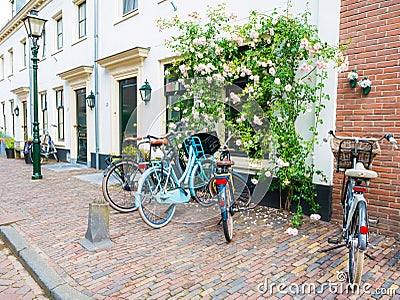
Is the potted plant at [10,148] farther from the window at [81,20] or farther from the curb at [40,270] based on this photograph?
the curb at [40,270]

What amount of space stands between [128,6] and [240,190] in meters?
6.09

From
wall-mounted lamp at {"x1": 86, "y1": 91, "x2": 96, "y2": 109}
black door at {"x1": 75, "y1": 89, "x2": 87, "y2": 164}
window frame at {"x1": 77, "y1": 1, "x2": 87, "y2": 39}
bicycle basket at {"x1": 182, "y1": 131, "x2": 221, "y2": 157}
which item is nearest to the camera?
bicycle basket at {"x1": 182, "y1": 131, "x2": 221, "y2": 157}

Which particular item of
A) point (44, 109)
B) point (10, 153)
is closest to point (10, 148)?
point (10, 153)

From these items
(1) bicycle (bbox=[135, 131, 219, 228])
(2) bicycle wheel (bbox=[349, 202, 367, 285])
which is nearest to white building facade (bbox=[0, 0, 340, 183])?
(2) bicycle wheel (bbox=[349, 202, 367, 285])

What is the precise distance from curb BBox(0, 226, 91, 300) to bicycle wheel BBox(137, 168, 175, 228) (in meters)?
1.16

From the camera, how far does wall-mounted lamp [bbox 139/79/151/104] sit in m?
6.95

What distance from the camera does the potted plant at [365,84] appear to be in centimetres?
363

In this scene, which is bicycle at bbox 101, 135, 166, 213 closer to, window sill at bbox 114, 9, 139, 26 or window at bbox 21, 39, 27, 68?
window sill at bbox 114, 9, 139, 26

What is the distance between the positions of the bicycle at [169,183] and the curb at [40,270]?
1161 mm

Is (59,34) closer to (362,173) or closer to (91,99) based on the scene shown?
(91,99)

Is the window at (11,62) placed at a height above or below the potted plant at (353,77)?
above

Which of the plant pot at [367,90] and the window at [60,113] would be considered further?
the window at [60,113]

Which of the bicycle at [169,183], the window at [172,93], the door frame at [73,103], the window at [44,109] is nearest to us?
the bicycle at [169,183]

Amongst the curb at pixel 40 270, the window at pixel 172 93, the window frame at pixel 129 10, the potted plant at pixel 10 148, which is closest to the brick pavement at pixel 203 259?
the curb at pixel 40 270
